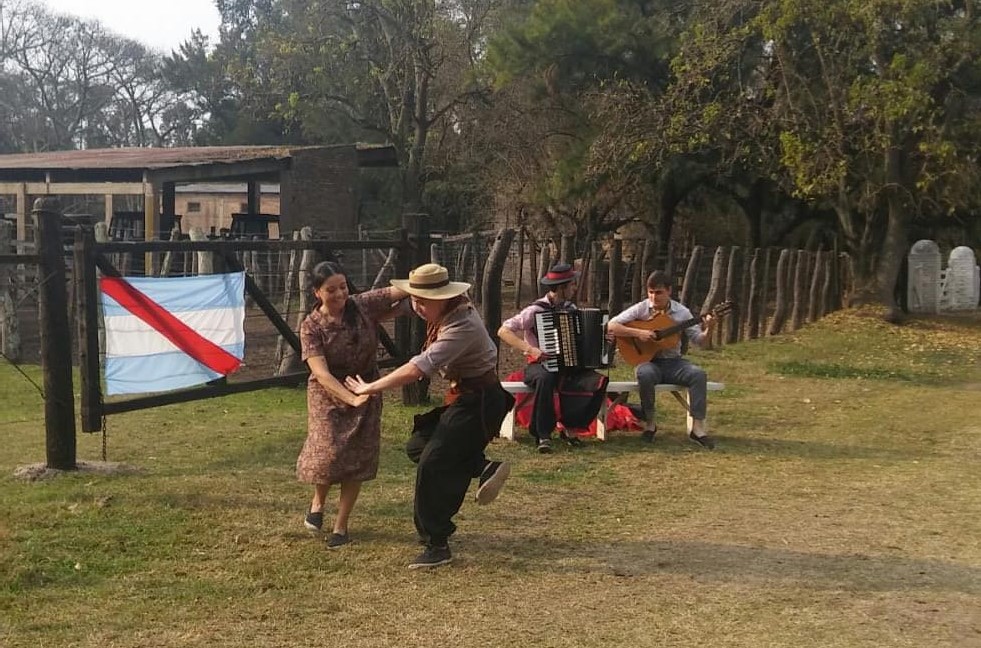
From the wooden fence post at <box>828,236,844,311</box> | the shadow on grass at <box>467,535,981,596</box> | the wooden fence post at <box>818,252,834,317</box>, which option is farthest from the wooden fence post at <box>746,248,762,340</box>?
the shadow on grass at <box>467,535,981,596</box>

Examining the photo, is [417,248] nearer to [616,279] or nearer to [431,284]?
[431,284]

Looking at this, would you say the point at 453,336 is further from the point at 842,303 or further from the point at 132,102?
the point at 132,102

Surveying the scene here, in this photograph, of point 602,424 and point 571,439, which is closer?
point 571,439

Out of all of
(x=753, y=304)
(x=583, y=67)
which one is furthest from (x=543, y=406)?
(x=583, y=67)

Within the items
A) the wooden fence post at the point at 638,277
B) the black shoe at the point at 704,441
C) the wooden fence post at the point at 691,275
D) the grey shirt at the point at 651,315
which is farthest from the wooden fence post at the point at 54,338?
the wooden fence post at the point at 638,277

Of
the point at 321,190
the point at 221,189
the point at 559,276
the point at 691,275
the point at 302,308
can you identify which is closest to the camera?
the point at 559,276

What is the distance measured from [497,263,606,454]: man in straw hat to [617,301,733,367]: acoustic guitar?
56 centimetres

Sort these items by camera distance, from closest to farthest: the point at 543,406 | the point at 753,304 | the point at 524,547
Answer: the point at 524,547
the point at 543,406
the point at 753,304

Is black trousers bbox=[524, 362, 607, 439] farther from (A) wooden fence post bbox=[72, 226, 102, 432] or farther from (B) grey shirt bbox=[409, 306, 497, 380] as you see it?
(A) wooden fence post bbox=[72, 226, 102, 432]

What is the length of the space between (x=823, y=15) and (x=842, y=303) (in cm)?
832

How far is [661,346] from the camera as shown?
8.98 meters

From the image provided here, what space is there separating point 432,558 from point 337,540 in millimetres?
586

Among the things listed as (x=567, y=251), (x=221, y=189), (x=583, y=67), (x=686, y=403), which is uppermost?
(x=583, y=67)

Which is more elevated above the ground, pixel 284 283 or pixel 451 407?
pixel 284 283
